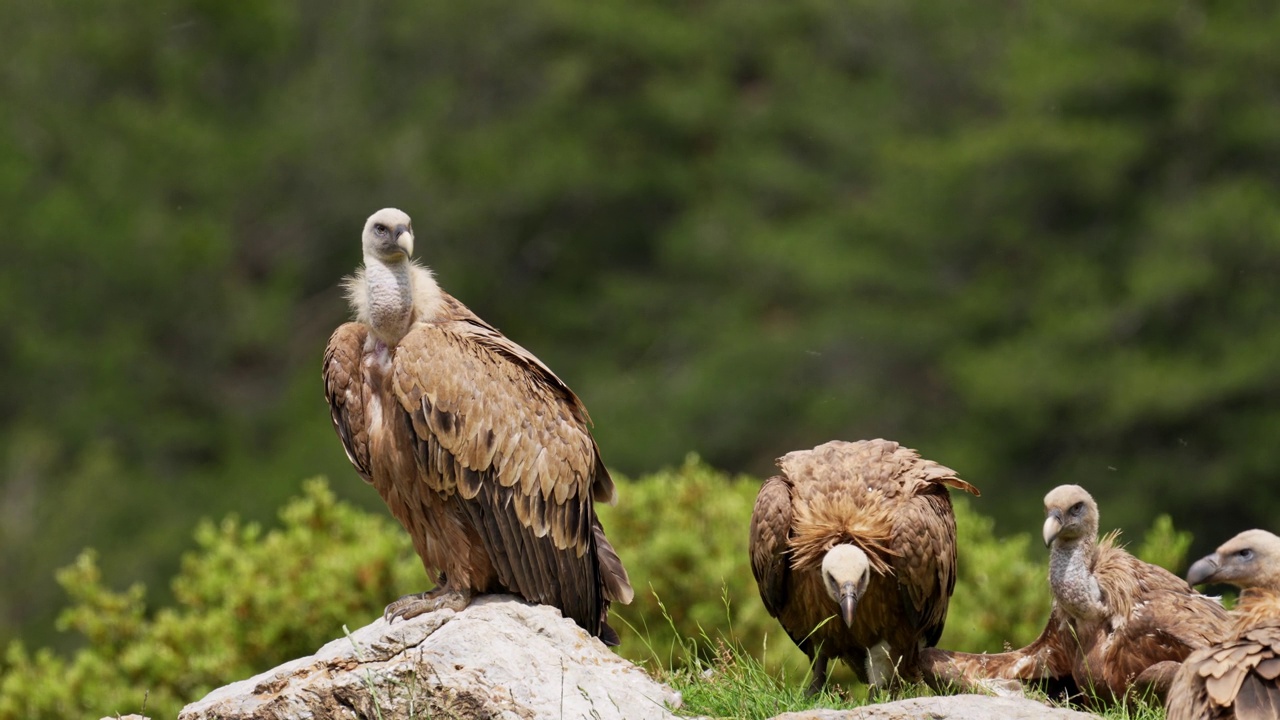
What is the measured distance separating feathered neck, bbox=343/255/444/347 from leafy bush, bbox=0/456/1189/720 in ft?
12.8

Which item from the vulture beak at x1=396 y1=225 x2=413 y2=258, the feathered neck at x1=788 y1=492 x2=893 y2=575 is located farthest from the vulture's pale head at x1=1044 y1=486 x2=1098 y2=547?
the vulture beak at x1=396 y1=225 x2=413 y2=258

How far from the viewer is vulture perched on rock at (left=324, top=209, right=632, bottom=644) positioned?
19.7 feet

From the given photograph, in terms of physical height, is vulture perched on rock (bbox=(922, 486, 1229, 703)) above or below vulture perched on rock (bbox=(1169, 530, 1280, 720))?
above

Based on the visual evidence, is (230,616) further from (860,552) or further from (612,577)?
(860,552)

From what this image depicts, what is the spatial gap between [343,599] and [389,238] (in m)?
4.45

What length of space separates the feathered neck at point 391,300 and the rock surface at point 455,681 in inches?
40.5

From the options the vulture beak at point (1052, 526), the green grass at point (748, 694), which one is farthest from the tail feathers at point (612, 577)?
the vulture beak at point (1052, 526)

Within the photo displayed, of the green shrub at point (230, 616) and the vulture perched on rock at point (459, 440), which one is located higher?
the green shrub at point (230, 616)

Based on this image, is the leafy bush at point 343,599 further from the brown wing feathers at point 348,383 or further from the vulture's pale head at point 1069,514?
the brown wing feathers at point 348,383

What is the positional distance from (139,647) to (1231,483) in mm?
15806

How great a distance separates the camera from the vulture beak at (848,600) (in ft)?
20.0

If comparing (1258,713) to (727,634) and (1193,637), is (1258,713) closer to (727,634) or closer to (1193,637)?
(1193,637)

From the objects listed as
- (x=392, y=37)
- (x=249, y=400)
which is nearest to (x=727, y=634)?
(x=249, y=400)

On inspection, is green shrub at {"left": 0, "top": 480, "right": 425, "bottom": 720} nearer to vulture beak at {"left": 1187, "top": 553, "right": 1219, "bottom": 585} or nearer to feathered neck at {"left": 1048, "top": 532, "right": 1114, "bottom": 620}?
feathered neck at {"left": 1048, "top": 532, "right": 1114, "bottom": 620}
